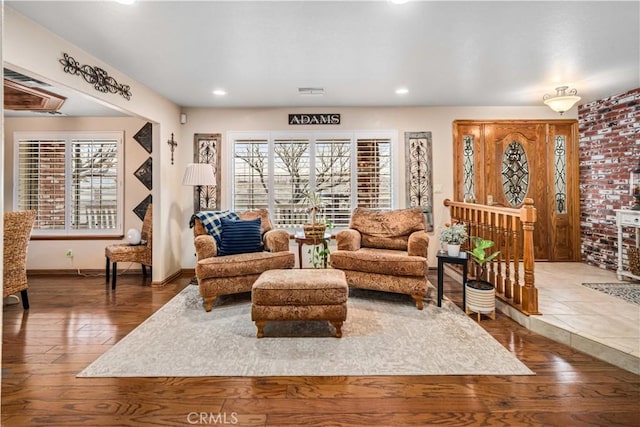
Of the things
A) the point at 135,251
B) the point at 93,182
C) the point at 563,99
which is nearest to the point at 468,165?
the point at 563,99

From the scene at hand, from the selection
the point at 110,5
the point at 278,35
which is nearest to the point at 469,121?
the point at 278,35

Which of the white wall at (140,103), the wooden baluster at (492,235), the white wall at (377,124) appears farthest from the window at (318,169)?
the wooden baluster at (492,235)

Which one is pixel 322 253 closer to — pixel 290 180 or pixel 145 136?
pixel 290 180

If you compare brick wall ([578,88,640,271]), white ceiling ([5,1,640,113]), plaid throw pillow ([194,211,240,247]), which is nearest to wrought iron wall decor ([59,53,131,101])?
white ceiling ([5,1,640,113])

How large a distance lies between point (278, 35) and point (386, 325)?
2701 millimetres

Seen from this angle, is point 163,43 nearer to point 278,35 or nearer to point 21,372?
point 278,35

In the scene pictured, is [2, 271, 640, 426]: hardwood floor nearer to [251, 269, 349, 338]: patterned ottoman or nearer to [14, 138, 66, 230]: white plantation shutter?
[251, 269, 349, 338]: patterned ottoman

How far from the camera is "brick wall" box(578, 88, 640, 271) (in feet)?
13.6

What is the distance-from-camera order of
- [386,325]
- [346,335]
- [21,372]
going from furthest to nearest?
[386,325]
[346,335]
[21,372]

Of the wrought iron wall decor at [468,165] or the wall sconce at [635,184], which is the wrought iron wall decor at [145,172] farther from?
the wall sconce at [635,184]

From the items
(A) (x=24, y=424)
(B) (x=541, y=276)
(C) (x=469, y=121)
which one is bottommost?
(A) (x=24, y=424)

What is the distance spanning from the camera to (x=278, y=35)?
272 cm
